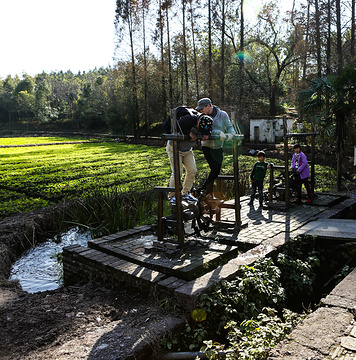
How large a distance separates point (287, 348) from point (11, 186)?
1128 cm

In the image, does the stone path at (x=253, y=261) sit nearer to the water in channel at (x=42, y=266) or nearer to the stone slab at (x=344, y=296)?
the stone slab at (x=344, y=296)

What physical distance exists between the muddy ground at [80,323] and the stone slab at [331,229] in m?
3.31

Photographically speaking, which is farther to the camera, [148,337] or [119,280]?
[119,280]

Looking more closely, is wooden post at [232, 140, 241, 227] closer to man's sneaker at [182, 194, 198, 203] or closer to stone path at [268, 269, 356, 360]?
man's sneaker at [182, 194, 198, 203]

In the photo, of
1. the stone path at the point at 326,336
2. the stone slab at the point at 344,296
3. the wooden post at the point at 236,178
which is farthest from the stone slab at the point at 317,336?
the wooden post at the point at 236,178

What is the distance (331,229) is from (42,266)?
Answer: 16.6ft

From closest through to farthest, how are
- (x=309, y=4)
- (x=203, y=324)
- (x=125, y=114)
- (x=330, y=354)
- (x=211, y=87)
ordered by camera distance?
(x=330, y=354), (x=203, y=324), (x=309, y=4), (x=211, y=87), (x=125, y=114)

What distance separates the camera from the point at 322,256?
20.1ft

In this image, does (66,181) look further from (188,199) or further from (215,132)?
(215,132)

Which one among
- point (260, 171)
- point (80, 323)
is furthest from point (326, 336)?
point (260, 171)

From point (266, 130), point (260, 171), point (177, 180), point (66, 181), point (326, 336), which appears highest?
point (266, 130)

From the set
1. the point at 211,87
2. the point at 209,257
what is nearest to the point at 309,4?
the point at 211,87

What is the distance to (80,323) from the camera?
3.86 meters

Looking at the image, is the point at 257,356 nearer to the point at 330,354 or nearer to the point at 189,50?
the point at 330,354
